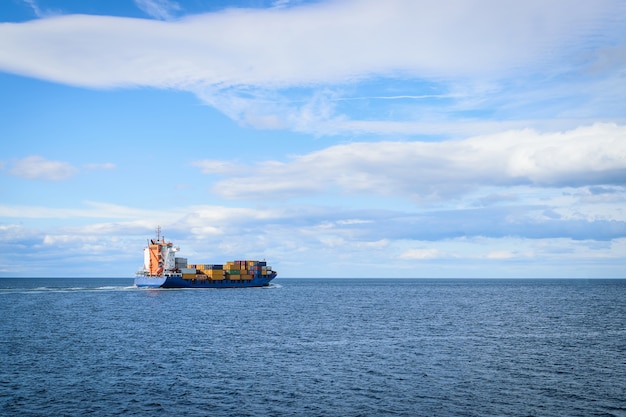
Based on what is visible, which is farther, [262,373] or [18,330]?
[18,330]

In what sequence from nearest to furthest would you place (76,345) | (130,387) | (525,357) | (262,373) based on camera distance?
1. (130,387)
2. (262,373)
3. (525,357)
4. (76,345)

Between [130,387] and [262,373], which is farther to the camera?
[262,373]

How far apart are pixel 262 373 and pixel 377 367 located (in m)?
11.8

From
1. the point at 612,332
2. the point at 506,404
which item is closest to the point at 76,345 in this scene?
the point at 506,404

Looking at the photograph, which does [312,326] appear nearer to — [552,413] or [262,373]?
[262,373]

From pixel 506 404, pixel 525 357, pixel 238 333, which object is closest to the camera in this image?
pixel 506 404

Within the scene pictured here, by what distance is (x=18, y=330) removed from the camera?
8106 cm

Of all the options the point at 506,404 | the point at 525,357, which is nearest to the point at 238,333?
the point at 525,357

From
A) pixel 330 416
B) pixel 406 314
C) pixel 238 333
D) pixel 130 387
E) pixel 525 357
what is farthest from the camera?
pixel 406 314

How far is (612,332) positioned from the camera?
82.4m

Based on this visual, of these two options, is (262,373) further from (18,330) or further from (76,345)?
(18,330)

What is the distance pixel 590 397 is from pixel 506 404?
7980 mm

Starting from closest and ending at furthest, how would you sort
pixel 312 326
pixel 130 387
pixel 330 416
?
pixel 330 416 < pixel 130 387 < pixel 312 326

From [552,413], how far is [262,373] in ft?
84.3
